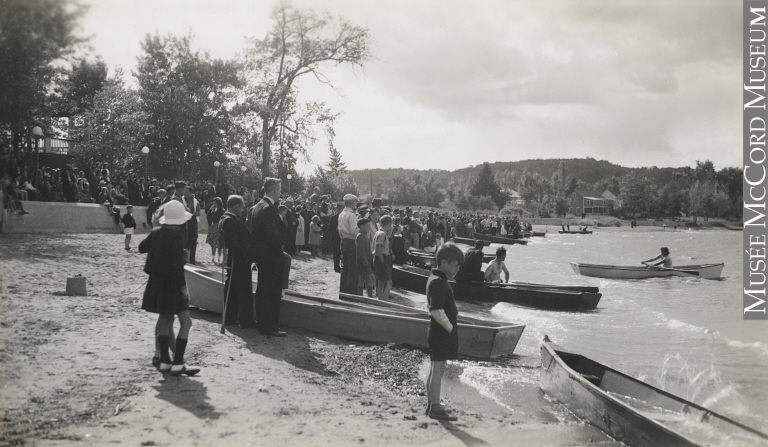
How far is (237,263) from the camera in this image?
7.73 m

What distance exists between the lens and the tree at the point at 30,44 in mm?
11125

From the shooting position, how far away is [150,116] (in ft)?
96.9

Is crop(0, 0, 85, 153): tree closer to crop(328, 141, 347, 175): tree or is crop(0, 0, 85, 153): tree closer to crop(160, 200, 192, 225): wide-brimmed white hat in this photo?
crop(160, 200, 192, 225): wide-brimmed white hat

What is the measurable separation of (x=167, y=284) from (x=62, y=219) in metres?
13.9

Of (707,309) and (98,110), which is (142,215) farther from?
(707,309)

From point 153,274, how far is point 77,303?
3927 millimetres

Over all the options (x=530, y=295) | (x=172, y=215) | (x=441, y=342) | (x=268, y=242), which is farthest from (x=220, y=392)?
(x=530, y=295)

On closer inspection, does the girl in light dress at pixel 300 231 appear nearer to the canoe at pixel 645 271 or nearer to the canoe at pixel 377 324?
the canoe at pixel 377 324

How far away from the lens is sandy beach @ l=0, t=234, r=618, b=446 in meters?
4.53

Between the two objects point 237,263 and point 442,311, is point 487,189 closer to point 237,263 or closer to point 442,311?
point 237,263

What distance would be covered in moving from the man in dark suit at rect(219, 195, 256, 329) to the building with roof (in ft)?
455

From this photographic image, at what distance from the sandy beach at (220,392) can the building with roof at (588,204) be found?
139m

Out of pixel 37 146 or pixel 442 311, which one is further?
pixel 37 146

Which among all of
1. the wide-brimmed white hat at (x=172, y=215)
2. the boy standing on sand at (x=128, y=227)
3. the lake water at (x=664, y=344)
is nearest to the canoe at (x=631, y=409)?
the lake water at (x=664, y=344)
